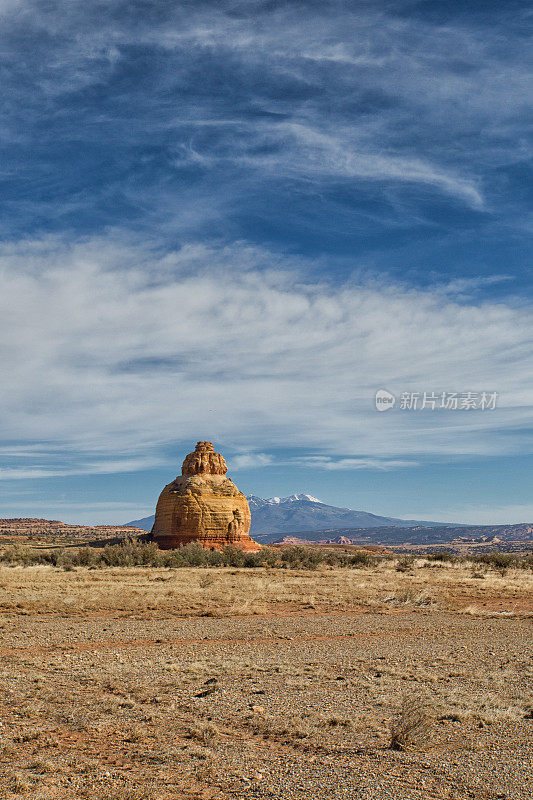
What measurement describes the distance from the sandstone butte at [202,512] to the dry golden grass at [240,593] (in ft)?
83.3

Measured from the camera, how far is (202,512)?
2389 inches

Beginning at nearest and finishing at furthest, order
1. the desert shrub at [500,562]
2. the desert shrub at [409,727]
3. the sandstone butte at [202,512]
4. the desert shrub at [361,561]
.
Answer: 1. the desert shrub at [409,727]
2. the desert shrub at [500,562]
3. the desert shrub at [361,561]
4. the sandstone butte at [202,512]

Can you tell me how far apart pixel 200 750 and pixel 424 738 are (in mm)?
2795

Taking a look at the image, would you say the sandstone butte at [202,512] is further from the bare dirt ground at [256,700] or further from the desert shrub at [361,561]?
the bare dirt ground at [256,700]

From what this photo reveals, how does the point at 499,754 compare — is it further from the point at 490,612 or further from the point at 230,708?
the point at 490,612

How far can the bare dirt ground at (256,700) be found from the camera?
253 inches

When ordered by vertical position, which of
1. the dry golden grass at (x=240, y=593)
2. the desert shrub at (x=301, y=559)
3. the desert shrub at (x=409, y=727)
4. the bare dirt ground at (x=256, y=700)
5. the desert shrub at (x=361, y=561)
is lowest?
the desert shrub at (x=361, y=561)

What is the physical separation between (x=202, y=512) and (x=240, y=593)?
37.2 meters

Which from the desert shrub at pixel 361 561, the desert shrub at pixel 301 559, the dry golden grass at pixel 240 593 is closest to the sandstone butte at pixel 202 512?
the desert shrub at pixel 301 559

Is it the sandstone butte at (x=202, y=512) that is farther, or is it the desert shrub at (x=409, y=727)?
the sandstone butte at (x=202, y=512)

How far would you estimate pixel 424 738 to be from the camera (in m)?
7.55

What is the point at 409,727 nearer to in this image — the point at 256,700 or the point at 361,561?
the point at 256,700

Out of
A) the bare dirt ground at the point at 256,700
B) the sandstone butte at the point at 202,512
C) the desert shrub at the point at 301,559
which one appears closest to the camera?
the bare dirt ground at the point at 256,700

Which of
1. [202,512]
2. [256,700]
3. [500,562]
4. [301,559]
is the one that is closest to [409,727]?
[256,700]
